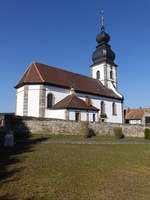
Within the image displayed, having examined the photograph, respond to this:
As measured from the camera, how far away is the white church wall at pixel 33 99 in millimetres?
24797

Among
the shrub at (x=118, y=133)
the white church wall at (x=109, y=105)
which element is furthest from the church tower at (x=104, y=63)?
the shrub at (x=118, y=133)

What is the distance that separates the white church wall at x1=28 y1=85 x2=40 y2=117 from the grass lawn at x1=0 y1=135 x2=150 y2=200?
15824 millimetres

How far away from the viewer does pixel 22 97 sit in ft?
84.0

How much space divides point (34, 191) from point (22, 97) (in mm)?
21527

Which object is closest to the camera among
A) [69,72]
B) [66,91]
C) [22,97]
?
[22,97]

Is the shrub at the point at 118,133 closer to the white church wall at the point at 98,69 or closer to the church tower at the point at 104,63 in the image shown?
the church tower at the point at 104,63

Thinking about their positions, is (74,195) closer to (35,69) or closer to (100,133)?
(100,133)

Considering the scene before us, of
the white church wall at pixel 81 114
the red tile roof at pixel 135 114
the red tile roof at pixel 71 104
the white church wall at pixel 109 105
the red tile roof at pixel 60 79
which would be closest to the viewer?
the white church wall at pixel 81 114

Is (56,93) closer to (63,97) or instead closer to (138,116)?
(63,97)

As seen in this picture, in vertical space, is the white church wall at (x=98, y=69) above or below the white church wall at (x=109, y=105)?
above

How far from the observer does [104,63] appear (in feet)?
122

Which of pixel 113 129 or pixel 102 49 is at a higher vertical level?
pixel 102 49

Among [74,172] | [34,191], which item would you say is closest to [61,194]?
[34,191]

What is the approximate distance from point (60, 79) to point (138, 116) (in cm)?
2122
